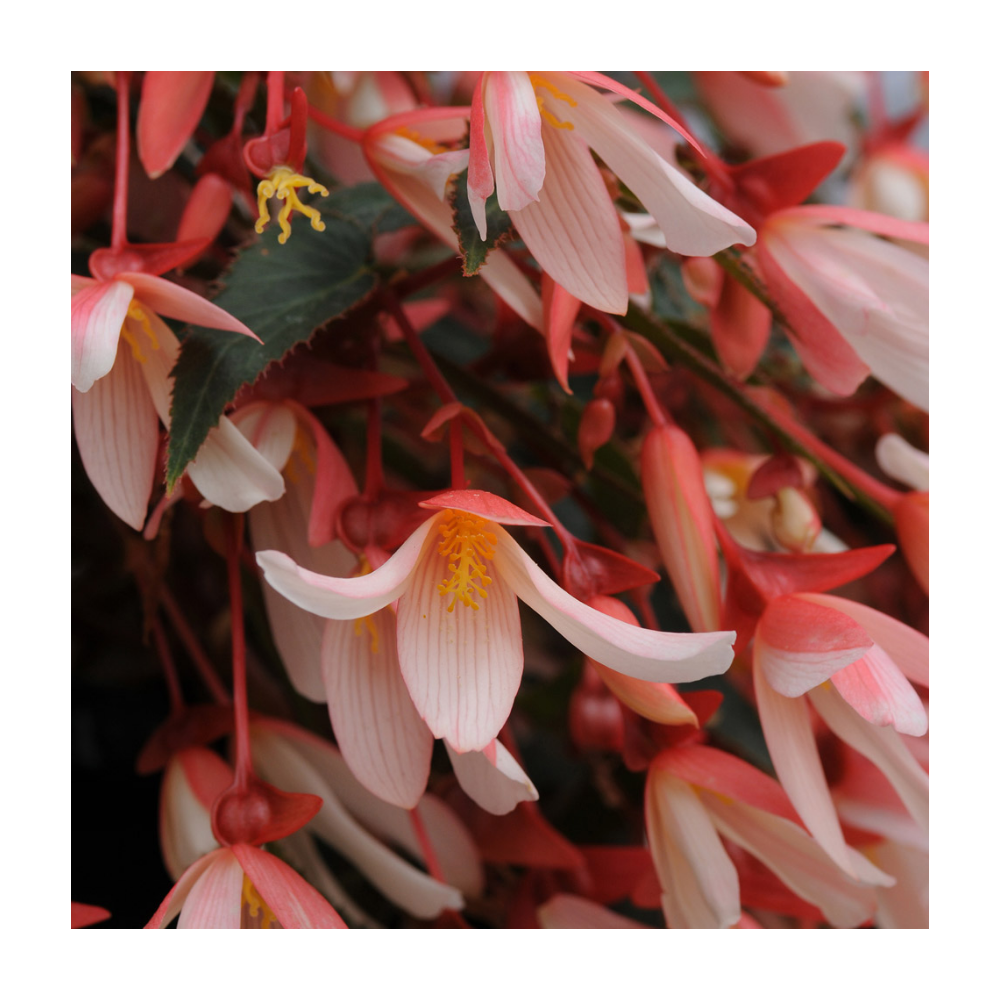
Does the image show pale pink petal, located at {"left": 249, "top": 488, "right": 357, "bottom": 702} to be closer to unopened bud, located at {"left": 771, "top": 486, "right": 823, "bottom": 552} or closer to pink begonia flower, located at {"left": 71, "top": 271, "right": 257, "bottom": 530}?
pink begonia flower, located at {"left": 71, "top": 271, "right": 257, "bottom": 530}

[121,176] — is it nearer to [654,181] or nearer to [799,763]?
[654,181]

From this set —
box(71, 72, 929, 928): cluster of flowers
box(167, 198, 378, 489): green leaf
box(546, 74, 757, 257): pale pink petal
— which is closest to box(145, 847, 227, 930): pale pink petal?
box(71, 72, 929, 928): cluster of flowers

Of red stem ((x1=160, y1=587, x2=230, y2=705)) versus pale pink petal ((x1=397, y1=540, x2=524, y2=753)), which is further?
red stem ((x1=160, y1=587, x2=230, y2=705))

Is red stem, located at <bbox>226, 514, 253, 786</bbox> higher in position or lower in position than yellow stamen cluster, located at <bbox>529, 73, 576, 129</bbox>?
lower

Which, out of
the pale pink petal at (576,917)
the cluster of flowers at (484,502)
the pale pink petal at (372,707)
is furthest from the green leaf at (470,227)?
the pale pink petal at (576,917)

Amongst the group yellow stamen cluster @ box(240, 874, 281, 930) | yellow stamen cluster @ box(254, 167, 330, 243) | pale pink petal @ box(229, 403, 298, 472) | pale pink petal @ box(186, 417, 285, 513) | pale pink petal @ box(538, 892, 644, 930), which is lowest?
pale pink petal @ box(538, 892, 644, 930)

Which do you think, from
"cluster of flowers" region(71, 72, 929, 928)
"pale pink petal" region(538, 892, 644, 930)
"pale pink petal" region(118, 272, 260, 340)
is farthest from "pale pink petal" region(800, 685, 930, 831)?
"pale pink petal" region(118, 272, 260, 340)
